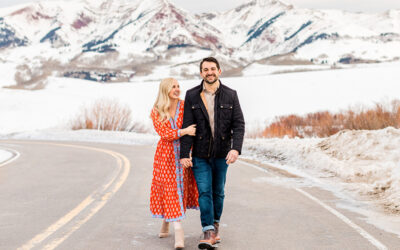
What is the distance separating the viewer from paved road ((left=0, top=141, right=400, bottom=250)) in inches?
220

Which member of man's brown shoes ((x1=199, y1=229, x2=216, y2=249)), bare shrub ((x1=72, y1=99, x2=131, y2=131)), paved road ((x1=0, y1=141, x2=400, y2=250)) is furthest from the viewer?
bare shrub ((x1=72, y1=99, x2=131, y2=131))

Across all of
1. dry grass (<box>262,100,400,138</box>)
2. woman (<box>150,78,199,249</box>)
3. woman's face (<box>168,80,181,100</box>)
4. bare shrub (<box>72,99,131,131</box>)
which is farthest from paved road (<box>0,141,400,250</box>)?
bare shrub (<box>72,99,131,131</box>)

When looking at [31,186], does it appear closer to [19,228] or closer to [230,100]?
[19,228]

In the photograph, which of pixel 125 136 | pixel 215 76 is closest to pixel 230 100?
pixel 215 76

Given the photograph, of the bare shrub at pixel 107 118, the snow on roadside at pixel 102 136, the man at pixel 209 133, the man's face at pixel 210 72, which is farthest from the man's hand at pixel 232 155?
the bare shrub at pixel 107 118

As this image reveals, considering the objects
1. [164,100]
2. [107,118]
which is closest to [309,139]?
[164,100]

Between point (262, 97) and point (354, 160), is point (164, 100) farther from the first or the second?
point (262, 97)

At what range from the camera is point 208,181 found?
212 inches

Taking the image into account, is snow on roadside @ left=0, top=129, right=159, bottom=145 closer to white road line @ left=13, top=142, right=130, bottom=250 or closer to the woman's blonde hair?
white road line @ left=13, top=142, right=130, bottom=250

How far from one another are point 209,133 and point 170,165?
60cm

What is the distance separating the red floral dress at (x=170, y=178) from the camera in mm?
5484

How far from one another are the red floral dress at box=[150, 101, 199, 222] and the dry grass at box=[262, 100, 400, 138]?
550 inches

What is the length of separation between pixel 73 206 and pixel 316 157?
754cm

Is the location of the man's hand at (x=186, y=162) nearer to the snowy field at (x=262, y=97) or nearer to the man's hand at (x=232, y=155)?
the man's hand at (x=232, y=155)
